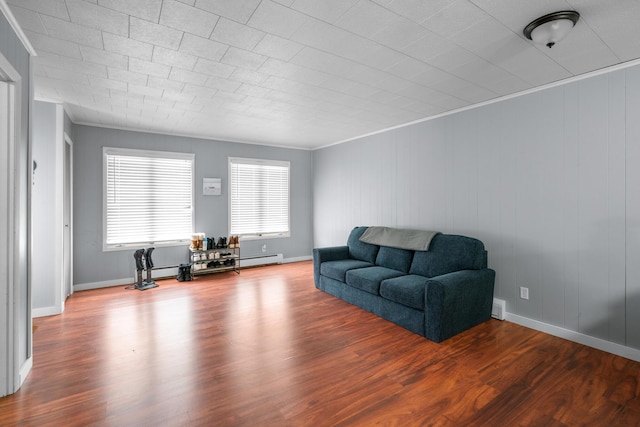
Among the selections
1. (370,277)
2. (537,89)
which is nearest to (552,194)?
(537,89)

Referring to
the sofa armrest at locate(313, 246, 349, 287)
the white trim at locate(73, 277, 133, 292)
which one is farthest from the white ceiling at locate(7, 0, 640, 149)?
the white trim at locate(73, 277, 133, 292)

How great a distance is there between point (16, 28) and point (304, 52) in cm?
203

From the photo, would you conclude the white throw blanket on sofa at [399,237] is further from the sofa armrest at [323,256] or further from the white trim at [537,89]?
the white trim at [537,89]

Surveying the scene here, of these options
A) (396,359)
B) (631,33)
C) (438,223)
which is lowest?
(396,359)

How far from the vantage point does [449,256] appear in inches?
142

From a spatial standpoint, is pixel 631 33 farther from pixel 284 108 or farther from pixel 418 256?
pixel 284 108

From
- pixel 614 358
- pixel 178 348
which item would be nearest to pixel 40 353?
pixel 178 348

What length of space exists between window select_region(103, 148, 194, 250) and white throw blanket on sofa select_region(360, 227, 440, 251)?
11.0 ft

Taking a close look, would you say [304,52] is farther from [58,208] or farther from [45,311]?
[45,311]

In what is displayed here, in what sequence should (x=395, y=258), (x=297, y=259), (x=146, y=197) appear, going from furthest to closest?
(x=297, y=259) < (x=146, y=197) < (x=395, y=258)

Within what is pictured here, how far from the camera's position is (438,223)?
4.18 meters

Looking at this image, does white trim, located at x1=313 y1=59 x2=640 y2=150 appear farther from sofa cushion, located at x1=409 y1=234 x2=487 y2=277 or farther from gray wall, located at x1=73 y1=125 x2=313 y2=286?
gray wall, located at x1=73 y1=125 x2=313 y2=286

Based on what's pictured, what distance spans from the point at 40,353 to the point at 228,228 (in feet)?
11.3

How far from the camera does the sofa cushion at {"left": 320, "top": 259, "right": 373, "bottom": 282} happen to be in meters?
4.14
